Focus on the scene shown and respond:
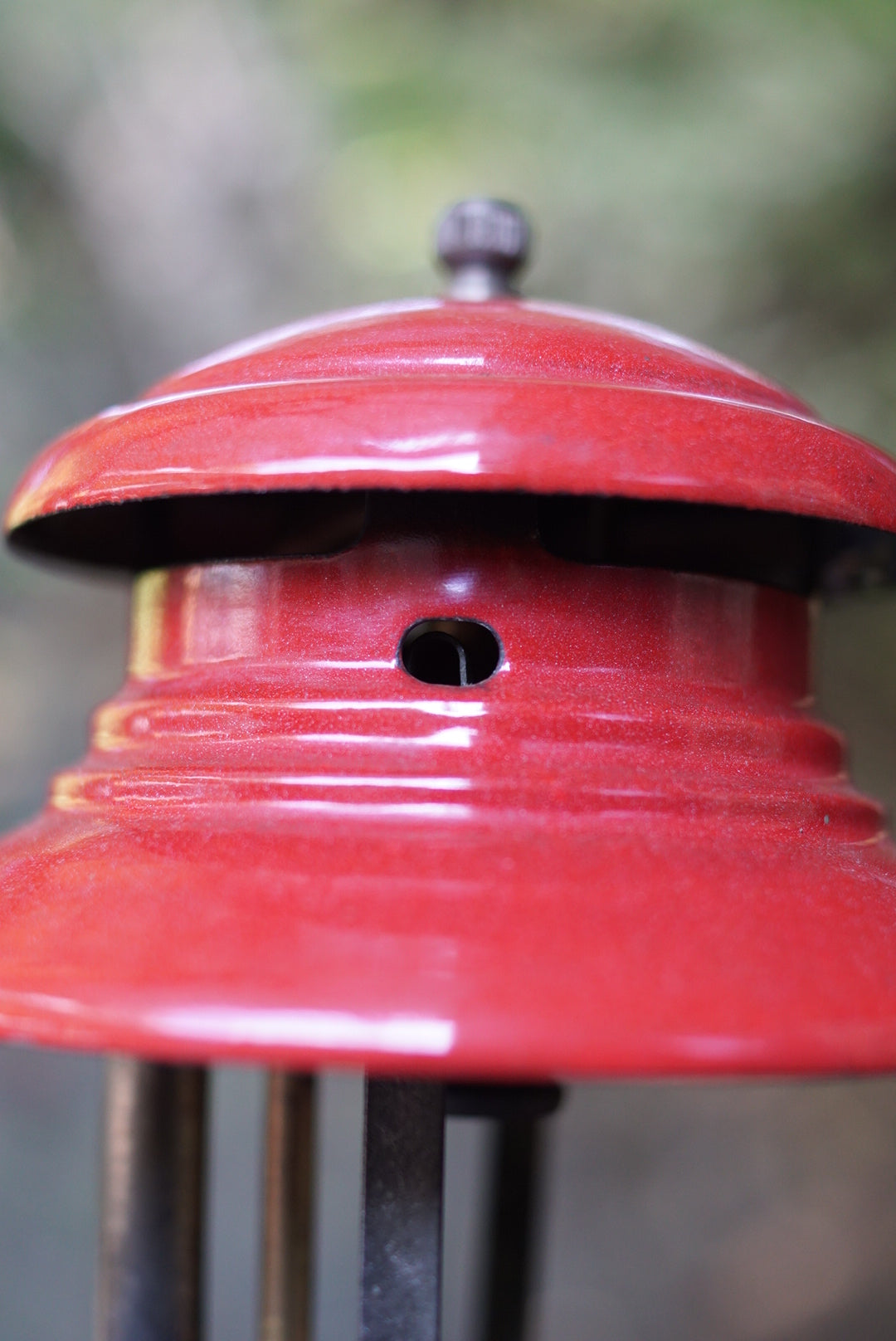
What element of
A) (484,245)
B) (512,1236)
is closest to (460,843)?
(484,245)

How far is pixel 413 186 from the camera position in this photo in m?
1.15

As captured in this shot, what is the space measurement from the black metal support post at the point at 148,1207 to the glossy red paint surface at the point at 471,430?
29 centimetres

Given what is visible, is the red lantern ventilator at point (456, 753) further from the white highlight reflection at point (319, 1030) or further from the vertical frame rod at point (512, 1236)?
the vertical frame rod at point (512, 1236)

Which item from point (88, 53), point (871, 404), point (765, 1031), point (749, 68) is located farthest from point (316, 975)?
point (88, 53)

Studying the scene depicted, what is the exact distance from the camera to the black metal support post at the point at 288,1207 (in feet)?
1.98

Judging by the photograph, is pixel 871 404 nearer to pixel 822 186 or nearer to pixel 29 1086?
pixel 822 186

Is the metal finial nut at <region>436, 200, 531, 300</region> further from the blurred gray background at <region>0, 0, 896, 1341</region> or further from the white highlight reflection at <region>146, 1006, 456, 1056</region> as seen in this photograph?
the blurred gray background at <region>0, 0, 896, 1341</region>

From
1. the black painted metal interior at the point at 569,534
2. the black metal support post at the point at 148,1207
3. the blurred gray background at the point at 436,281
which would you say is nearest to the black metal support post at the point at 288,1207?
the black metal support post at the point at 148,1207

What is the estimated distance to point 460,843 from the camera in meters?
0.35

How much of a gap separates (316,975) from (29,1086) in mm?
1105

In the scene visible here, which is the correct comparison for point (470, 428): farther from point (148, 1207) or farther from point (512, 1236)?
point (512, 1236)

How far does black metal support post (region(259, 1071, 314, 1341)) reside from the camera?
0.60m

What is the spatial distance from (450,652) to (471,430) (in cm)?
13

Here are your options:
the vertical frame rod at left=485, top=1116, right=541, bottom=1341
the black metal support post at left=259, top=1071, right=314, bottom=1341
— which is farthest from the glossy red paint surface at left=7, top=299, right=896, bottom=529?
the vertical frame rod at left=485, top=1116, right=541, bottom=1341
